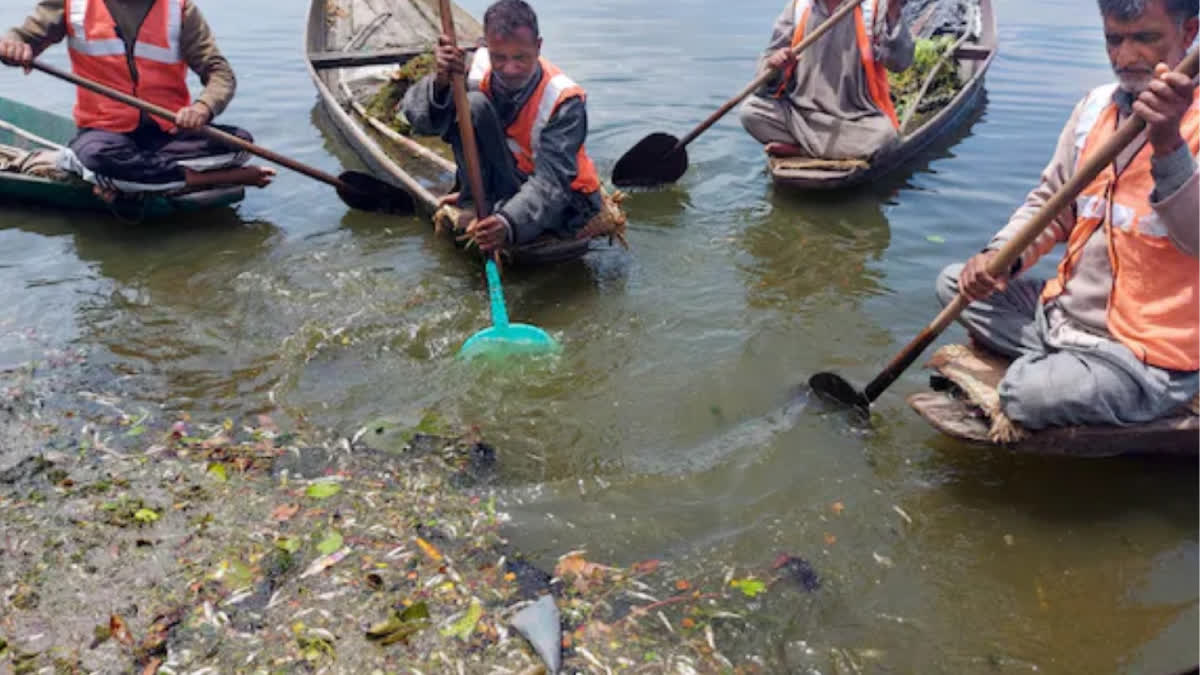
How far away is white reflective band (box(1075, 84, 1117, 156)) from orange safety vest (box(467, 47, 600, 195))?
298 centimetres

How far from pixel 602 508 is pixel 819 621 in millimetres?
1113

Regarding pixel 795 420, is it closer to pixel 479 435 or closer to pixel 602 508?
pixel 602 508

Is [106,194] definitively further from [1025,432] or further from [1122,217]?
[1122,217]

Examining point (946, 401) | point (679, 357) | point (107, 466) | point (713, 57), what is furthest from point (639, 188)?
point (713, 57)

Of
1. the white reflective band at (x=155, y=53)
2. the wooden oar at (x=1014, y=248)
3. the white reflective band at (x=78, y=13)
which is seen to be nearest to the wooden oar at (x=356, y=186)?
the white reflective band at (x=155, y=53)

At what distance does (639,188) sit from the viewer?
838 cm

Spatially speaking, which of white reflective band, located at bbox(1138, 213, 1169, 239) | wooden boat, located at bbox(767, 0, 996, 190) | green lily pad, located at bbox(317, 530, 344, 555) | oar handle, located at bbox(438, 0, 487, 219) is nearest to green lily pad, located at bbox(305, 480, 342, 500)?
green lily pad, located at bbox(317, 530, 344, 555)

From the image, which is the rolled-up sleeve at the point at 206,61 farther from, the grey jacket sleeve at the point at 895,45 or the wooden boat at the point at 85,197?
the grey jacket sleeve at the point at 895,45

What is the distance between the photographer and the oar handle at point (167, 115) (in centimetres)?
598

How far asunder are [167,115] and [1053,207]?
5.99 m

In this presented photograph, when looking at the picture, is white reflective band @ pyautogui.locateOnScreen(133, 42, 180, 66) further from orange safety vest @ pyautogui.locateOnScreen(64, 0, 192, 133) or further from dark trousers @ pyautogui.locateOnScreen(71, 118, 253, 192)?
dark trousers @ pyautogui.locateOnScreen(71, 118, 253, 192)

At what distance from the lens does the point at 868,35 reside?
24.5ft

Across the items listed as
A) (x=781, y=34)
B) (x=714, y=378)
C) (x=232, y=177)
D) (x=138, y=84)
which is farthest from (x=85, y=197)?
(x=781, y=34)

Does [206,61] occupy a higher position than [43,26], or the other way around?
[43,26]
